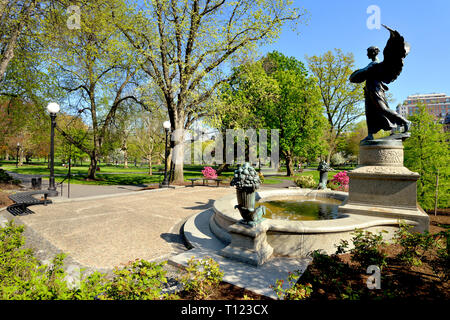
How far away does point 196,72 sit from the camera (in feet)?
52.4

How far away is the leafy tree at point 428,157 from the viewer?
910 cm

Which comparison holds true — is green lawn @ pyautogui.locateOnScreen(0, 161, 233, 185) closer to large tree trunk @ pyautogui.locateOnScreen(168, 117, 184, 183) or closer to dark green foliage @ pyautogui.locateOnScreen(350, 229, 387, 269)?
large tree trunk @ pyautogui.locateOnScreen(168, 117, 184, 183)

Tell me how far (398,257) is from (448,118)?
8899 centimetres

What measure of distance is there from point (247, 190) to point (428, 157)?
31.7 ft

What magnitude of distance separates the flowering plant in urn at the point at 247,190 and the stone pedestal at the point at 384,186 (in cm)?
329

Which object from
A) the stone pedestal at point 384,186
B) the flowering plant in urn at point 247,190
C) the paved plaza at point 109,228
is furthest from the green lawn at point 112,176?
the stone pedestal at point 384,186

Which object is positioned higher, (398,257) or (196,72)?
(196,72)

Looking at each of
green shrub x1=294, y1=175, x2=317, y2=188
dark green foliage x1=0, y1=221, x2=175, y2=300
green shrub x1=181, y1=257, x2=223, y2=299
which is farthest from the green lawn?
green shrub x1=181, y1=257, x2=223, y2=299

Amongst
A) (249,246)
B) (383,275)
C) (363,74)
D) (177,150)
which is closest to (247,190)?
(249,246)

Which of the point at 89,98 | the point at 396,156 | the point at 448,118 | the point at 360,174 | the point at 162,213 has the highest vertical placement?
the point at 448,118

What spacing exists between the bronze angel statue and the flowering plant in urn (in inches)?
181

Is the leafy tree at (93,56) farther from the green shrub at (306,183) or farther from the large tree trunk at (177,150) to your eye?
the green shrub at (306,183)
